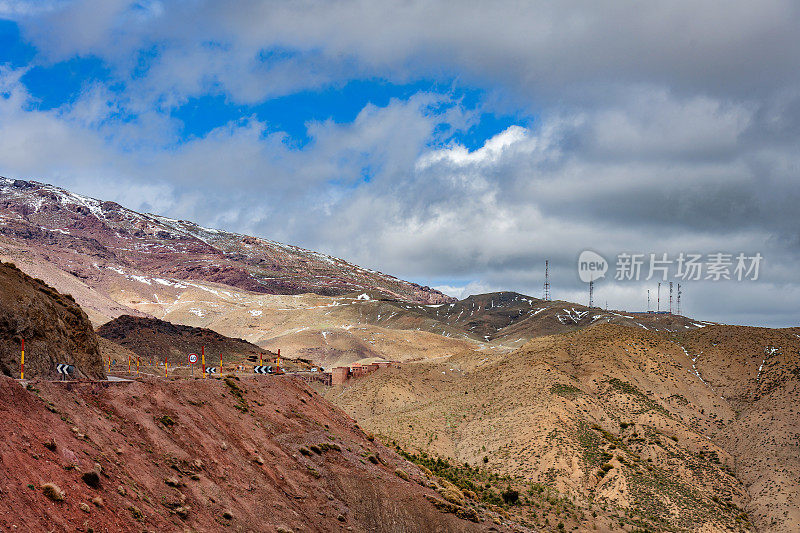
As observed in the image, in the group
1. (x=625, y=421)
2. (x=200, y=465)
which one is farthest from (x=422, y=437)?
(x=200, y=465)

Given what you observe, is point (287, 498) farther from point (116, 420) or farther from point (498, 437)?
point (498, 437)

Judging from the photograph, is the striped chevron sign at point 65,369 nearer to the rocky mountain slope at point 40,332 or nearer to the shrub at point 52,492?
the rocky mountain slope at point 40,332

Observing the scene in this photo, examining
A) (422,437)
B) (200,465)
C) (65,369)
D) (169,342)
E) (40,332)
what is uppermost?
(169,342)

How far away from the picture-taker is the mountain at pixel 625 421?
5853 cm

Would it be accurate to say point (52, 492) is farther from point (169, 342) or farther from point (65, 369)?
point (169, 342)

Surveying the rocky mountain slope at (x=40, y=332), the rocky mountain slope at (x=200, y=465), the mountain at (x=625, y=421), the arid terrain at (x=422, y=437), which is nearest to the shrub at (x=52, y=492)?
the rocky mountain slope at (x=200, y=465)

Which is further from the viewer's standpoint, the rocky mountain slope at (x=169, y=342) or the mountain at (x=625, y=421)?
the rocky mountain slope at (x=169, y=342)

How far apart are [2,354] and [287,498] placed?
13.8m

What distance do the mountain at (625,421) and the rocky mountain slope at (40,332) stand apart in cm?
3442

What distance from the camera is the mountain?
192 feet

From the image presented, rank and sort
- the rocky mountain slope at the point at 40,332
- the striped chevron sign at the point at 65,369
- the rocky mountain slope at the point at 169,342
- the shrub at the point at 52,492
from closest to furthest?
the shrub at the point at 52,492 → the striped chevron sign at the point at 65,369 → the rocky mountain slope at the point at 40,332 → the rocky mountain slope at the point at 169,342

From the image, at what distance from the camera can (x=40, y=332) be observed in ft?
105

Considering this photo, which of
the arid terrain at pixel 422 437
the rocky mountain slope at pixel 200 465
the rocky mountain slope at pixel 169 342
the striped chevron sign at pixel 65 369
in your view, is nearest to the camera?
the rocky mountain slope at pixel 200 465

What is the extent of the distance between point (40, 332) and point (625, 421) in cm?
5649
